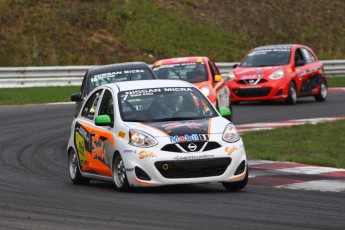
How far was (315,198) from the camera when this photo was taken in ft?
39.1

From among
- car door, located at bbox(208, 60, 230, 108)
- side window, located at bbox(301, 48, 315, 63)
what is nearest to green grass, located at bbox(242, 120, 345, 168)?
car door, located at bbox(208, 60, 230, 108)

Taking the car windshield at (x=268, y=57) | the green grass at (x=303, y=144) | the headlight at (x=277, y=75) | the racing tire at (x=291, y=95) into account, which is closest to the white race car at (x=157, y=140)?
the green grass at (x=303, y=144)

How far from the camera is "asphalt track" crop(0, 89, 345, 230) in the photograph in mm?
10008

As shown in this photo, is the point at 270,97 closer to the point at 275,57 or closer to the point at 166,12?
the point at 275,57

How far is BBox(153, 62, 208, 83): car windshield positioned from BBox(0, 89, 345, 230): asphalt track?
5682mm

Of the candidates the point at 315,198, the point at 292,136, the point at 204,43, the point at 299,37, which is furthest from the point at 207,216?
the point at 299,37

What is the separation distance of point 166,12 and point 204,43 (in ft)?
8.67

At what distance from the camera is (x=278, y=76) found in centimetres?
2848

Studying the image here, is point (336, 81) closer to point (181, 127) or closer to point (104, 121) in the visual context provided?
point (104, 121)

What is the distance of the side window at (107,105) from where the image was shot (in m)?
13.9

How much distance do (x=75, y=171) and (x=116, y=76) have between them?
534 cm

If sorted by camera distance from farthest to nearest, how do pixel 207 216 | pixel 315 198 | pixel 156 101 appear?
pixel 156 101 < pixel 315 198 < pixel 207 216

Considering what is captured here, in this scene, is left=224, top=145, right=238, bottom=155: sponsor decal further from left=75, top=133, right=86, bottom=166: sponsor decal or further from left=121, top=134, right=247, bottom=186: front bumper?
left=75, top=133, right=86, bottom=166: sponsor decal

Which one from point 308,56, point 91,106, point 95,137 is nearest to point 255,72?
point 308,56
